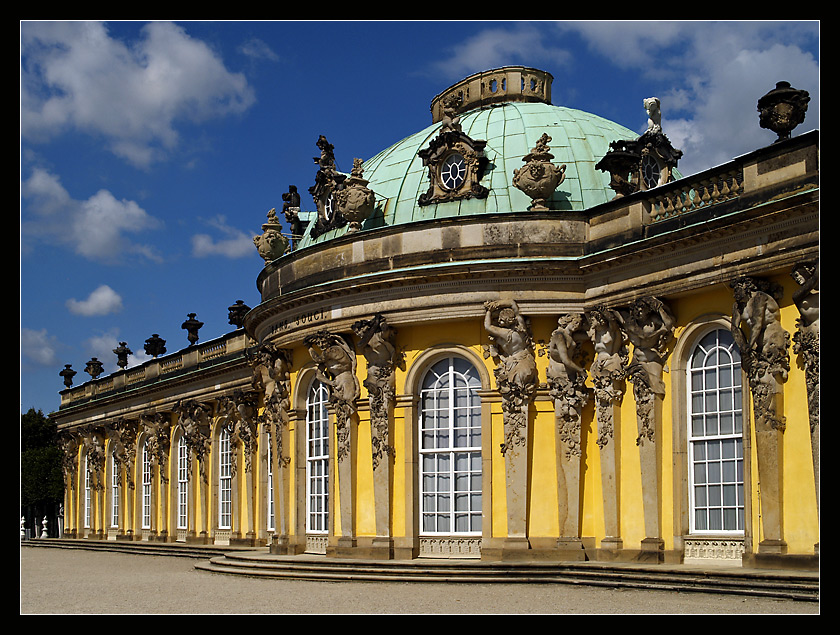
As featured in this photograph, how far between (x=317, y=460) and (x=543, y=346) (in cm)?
677

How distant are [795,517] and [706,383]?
3138 mm

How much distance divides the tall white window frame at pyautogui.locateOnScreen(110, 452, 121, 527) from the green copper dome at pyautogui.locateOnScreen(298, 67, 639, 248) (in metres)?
21.3

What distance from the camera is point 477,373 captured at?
24.2 metres

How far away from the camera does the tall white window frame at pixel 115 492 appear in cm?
4697

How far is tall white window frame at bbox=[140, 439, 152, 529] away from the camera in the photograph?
43406 millimetres

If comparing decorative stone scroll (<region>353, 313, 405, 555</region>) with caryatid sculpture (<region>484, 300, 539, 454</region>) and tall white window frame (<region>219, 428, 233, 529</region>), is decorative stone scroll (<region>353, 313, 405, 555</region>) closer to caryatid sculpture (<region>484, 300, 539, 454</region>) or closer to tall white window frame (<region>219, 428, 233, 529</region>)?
caryatid sculpture (<region>484, 300, 539, 454</region>)

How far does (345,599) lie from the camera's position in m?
18.9

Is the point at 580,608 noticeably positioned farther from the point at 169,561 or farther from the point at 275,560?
the point at 169,561

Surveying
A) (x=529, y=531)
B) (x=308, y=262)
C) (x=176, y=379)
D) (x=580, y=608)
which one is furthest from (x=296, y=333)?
(x=176, y=379)

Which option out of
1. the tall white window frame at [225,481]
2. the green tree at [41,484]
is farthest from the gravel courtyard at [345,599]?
the green tree at [41,484]

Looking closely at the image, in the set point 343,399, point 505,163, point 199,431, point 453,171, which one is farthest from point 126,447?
point 505,163

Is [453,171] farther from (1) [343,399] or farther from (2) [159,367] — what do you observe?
(2) [159,367]

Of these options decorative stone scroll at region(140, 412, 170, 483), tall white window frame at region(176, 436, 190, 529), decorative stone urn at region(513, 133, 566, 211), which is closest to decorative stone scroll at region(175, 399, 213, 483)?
tall white window frame at region(176, 436, 190, 529)

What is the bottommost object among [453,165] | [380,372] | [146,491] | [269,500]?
[146,491]
